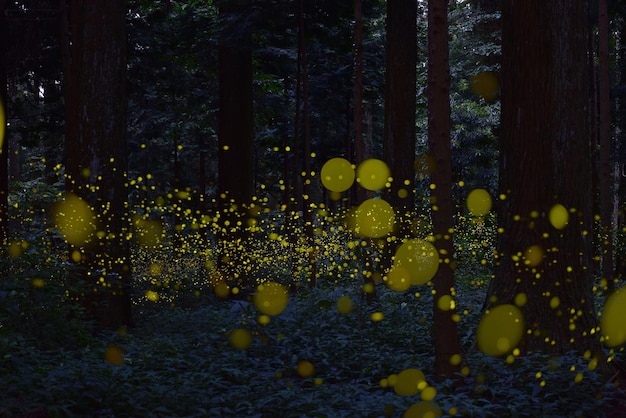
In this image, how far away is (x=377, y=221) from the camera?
51.8 ft

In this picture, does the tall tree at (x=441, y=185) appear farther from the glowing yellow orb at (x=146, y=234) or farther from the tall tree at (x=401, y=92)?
the glowing yellow orb at (x=146, y=234)

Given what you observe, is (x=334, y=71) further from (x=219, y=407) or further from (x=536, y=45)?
(x=219, y=407)

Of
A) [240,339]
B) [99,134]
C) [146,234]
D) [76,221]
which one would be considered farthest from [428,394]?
[146,234]

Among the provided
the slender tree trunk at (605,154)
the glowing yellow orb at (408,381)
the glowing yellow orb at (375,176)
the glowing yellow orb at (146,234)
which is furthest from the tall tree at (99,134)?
the slender tree trunk at (605,154)

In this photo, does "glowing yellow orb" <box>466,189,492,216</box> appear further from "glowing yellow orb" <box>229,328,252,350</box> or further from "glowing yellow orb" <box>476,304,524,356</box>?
"glowing yellow orb" <box>476,304,524,356</box>

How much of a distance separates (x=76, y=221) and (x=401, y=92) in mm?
7965

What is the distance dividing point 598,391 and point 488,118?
22730 mm

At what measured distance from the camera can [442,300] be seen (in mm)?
7047

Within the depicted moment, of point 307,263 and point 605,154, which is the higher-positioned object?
point 605,154

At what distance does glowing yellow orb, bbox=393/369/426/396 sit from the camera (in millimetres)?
7229

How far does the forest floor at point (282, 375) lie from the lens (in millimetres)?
6180

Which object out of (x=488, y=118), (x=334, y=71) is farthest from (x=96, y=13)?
(x=488, y=118)

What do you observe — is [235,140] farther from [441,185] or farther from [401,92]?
[441,185]

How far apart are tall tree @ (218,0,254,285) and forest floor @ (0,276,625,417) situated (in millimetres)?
5299
